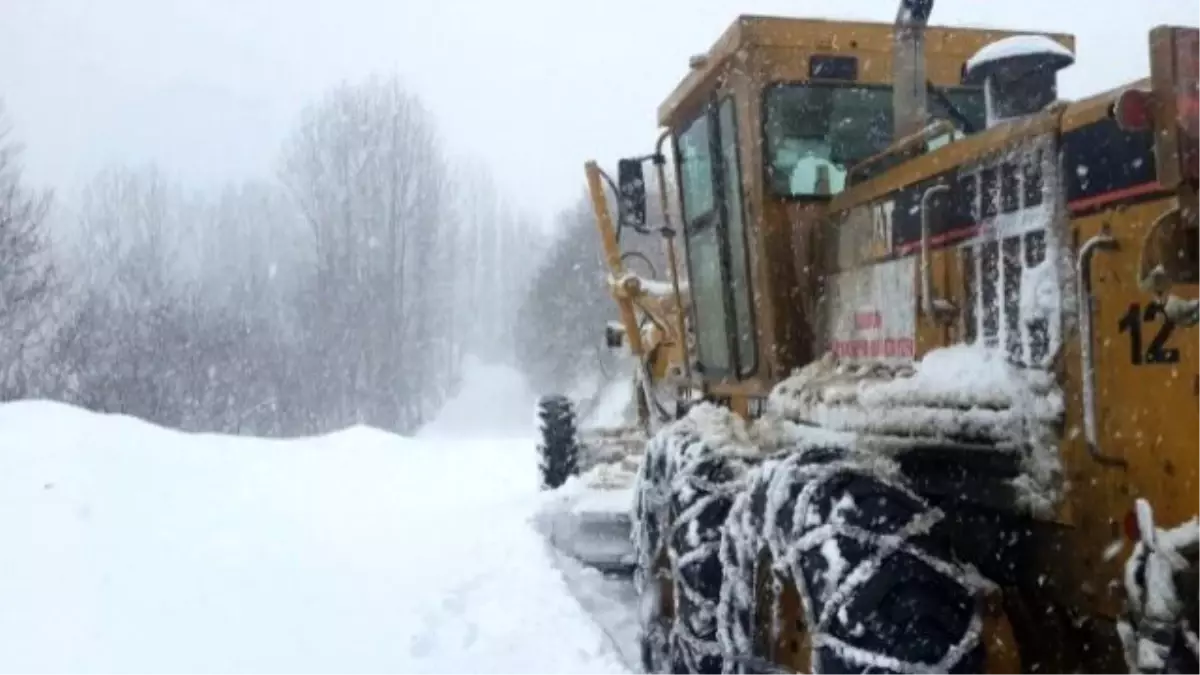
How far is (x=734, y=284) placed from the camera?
536 cm

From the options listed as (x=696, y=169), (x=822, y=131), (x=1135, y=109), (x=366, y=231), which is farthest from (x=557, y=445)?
(x=366, y=231)

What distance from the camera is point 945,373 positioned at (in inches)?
134

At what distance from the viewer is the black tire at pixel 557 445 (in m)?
12.0

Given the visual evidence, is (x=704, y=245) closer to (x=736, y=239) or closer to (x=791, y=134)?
(x=736, y=239)

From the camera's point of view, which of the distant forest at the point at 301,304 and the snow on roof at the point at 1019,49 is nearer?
the snow on roof at the point at 1019,49

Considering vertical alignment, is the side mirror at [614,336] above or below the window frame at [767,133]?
below

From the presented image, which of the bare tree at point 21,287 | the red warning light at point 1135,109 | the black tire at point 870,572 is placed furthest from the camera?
the bare tree at point 21,287

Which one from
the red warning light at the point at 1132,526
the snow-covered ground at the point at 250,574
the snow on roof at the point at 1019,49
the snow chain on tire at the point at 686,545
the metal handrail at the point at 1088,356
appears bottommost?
the snow-covered ground at the point at 250,574

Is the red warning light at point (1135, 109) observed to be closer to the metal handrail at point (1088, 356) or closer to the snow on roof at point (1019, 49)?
the metal handrail at point (1088, 356)

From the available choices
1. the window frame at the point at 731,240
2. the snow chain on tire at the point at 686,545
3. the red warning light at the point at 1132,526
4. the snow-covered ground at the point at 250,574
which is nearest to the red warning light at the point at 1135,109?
the red warning light at the point at 1132,526

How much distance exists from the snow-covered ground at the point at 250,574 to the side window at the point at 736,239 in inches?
73.5

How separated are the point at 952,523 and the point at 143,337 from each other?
37.8 meters

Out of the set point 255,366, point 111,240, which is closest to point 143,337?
point 255,366

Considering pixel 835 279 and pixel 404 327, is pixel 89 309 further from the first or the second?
pixel 835 279
